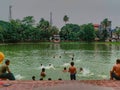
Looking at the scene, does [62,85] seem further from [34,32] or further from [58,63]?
[34,32]

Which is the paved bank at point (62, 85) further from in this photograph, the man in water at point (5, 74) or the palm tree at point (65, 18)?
the palm tree at point (65, 18)

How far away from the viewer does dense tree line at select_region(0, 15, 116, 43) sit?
10650 centimetres

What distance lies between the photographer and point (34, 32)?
380 ft

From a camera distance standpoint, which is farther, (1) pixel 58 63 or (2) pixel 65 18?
(2) pixel 65 18

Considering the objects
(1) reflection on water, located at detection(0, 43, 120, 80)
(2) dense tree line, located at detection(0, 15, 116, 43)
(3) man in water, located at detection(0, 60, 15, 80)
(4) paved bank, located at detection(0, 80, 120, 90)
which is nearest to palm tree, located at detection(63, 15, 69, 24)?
(2) dense tree line, located at detection(0, 15, 116, 43)

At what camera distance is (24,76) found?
25.9 m

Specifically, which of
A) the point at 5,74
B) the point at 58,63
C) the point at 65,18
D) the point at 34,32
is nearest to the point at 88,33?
the point at 34,32

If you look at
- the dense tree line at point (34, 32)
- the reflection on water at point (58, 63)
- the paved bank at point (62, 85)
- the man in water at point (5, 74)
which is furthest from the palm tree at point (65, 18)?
the paved bank at point (62, 85)

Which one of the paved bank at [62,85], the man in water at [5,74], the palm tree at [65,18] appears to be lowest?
the paved bank at [62,85]

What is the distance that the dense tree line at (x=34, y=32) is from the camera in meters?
106

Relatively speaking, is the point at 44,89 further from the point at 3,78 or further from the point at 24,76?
the point at 24,76

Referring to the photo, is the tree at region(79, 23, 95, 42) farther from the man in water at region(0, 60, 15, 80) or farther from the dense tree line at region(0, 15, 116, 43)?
the man in water at region(0, 60, 15, 80)

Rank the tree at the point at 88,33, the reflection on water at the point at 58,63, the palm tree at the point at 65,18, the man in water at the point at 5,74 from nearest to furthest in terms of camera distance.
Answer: the man in water at the point at 5,74 < the reflection on water at the point at 58,63 < the tree at the point at 88,33 < the palm tree at the point at 65,18

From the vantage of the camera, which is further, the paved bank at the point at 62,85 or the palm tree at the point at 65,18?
the palm tree at the point at 65,18
